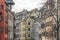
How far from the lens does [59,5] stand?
22891mm

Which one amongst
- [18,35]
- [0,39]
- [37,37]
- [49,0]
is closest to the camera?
[49,0]

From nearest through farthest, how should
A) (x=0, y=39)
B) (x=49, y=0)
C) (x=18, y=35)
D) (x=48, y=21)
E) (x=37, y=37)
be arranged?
(x=49, y=0)
(x=0, y=39)
(x=48, y=21)
(x=37, y=37)
(x=18, y=35)

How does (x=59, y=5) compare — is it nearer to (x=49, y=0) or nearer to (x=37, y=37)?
(x=49, y=0)

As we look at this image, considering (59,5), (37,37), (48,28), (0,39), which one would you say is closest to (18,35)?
(37,37)

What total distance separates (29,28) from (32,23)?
1.79 ft

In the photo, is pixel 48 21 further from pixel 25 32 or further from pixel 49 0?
pixel 25 32

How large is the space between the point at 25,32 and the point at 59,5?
61.1 ft

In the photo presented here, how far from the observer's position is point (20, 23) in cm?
3972

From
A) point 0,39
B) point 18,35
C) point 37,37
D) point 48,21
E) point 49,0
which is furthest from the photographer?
point 18,35

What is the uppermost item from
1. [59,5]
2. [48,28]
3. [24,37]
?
[59,5]

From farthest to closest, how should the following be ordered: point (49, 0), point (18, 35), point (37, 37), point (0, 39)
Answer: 1. point (18, 35)
2. point (37, 37)
3. point (0, 39)
4. point (49, 0)

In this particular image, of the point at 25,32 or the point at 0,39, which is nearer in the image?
the point at 0,39

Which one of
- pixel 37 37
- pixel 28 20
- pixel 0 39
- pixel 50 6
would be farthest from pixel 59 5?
pixel 28 20

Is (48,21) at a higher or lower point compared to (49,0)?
lower
